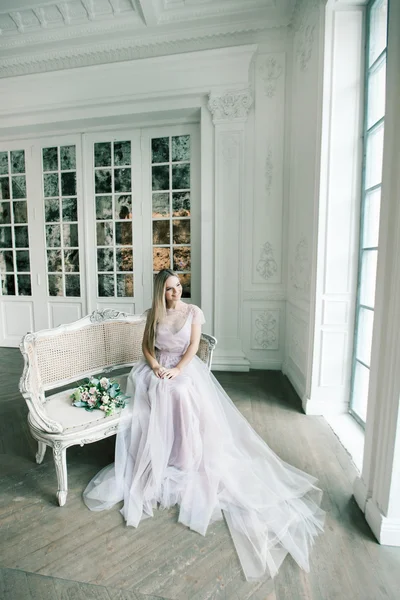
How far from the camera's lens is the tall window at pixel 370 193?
242 cm

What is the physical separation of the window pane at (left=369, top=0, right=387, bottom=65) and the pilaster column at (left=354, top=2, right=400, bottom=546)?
1213mm

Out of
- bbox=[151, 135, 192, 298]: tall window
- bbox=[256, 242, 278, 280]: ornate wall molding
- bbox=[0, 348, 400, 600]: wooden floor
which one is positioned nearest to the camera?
bbox=[0, 348, 400, 600]: wooden floor

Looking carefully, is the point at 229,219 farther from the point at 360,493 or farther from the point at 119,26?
the point at 360,493

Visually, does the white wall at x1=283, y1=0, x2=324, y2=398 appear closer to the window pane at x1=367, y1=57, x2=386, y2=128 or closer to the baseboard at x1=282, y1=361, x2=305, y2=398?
the baseboard at x1=282, y1=361, x2=305, y2=398

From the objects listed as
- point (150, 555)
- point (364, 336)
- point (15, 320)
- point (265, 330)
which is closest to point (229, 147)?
point (265, 330)

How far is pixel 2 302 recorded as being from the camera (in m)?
5.21

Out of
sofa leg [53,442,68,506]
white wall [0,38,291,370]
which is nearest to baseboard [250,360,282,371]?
white wall [0,38,291,370]

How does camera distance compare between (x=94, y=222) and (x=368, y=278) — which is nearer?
(x=368, y=278)

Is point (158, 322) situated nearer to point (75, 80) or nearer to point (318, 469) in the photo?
point (318, 469)

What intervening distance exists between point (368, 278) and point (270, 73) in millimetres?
2852

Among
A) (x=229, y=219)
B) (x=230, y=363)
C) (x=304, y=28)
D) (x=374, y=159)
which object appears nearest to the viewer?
(x=374, y=159)

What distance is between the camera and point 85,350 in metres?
2.54

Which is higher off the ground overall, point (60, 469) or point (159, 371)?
point (159, 371)

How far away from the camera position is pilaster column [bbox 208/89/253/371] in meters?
3.87
